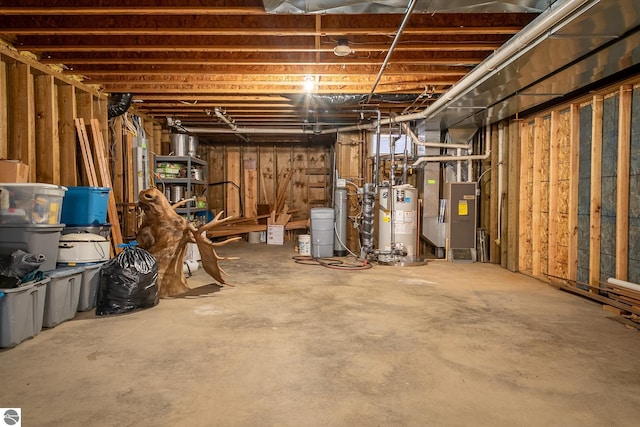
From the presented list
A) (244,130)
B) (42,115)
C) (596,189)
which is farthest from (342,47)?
(244,130)

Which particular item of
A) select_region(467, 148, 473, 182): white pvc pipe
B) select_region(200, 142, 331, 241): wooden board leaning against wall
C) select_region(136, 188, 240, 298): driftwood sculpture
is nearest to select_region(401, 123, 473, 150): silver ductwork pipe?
select_region(467, 148, 473, 182): white pvc pipe

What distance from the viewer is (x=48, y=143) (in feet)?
14.3

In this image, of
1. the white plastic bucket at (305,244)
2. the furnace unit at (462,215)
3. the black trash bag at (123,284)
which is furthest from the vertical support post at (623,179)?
the white plastic bucket at (305,244)

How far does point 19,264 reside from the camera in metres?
2.62

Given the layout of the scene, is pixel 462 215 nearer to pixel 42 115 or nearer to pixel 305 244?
pixel 305 244

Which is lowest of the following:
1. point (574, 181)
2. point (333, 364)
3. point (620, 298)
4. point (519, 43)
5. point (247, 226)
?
point (333, 364)

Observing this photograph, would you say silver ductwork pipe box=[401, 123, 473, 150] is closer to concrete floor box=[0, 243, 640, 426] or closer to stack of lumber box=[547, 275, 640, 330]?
stack of lumber box=[547, 275, 640, 330]

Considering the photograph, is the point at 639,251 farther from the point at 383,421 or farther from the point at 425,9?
the point at 383,421

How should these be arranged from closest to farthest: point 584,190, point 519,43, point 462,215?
point 519,43 < point 584,190 < point 462,215

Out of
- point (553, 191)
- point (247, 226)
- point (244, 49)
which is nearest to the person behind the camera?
point (244, 49)

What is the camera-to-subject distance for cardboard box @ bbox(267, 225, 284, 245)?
858 centimetres

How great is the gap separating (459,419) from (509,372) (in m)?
0.68

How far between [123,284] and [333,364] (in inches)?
80.0

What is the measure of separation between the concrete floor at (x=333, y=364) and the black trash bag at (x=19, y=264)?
1.63 feet
